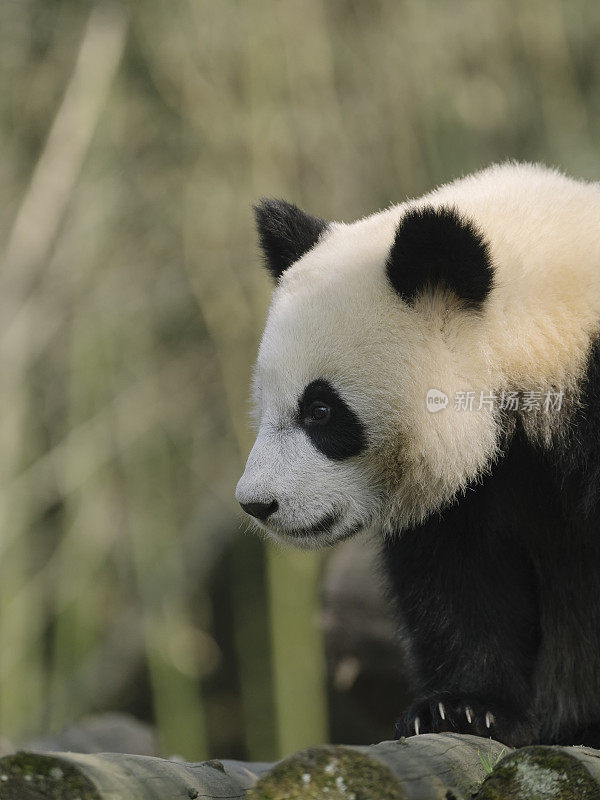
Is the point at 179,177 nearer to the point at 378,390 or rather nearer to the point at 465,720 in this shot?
the point at 378,390

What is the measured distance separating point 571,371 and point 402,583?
0.73 meters

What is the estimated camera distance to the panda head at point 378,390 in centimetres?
235

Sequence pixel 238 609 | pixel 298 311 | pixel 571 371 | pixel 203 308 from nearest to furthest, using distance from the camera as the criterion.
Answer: pixel 571 371 → pixel 298 311 → pixel 203 308 → pixel 238 609

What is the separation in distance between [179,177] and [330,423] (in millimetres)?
2260

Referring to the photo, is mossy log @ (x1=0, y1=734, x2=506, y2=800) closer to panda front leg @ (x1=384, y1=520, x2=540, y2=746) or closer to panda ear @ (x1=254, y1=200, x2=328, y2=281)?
panda front leg @ (x1=384, y1=520, x2=540, y2=746)

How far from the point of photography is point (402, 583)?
2.66m

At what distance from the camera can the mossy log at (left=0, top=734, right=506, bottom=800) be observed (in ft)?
4.42

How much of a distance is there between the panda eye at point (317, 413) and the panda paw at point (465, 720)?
0.71 metres

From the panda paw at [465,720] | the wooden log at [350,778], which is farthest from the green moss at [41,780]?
the panda paw at [465,720]

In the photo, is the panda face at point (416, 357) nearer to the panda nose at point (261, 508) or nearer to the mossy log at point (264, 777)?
the panda nose at point (261, 508)

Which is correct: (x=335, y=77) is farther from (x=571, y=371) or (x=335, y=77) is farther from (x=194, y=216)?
(x=571, y=371)

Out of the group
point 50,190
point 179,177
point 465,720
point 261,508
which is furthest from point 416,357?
point 50,190

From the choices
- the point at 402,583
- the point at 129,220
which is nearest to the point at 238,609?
the point at 129,220

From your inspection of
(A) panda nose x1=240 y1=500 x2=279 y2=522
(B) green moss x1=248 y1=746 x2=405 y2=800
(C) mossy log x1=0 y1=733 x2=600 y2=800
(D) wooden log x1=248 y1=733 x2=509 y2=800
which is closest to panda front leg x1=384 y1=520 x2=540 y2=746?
(A) panda nose x1=240 y1=500 x2=279 y2=522
